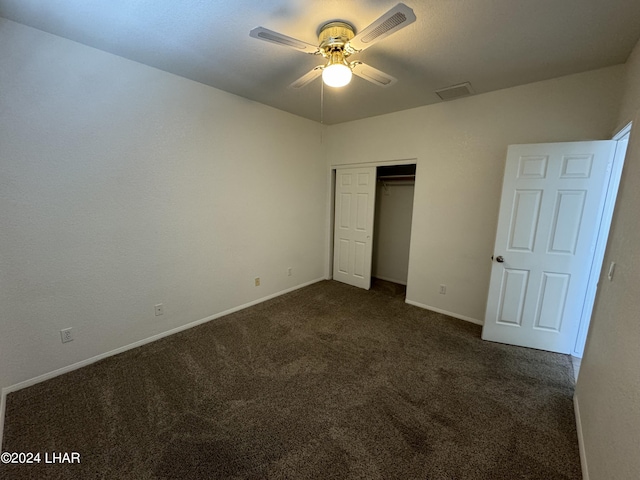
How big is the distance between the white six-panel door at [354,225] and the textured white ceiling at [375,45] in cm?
153

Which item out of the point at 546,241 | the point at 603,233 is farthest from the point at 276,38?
the point at 603,233

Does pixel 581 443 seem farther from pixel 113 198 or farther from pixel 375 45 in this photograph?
pixel 113 198

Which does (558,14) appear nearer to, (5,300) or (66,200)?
(66,200)

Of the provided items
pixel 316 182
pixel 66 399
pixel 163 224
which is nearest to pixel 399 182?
pixel 316 182

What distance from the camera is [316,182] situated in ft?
13.6

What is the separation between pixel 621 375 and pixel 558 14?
6.66 feet

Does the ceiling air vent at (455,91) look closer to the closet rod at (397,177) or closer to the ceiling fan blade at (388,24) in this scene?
the closet rod at (397,177)

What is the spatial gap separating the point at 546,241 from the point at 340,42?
2496mm

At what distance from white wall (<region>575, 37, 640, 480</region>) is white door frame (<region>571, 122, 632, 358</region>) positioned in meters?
0.44

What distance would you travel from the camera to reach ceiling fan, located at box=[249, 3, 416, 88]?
1.38m

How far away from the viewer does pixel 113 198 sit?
2242 millimetres

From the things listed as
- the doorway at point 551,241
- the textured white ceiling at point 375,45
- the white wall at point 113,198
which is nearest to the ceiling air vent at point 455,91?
the textured white ceiling at point 375,45

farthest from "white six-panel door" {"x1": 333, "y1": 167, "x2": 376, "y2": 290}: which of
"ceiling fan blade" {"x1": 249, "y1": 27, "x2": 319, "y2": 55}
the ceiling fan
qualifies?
"ceiling fan blade" {"x1": 249, "y1": 27, "x2": 319, "y2": 55}

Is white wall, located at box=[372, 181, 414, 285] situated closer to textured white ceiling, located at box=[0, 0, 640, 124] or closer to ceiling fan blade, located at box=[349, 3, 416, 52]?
textured white ceiling, located at box=[0, 0, 640, 124]
